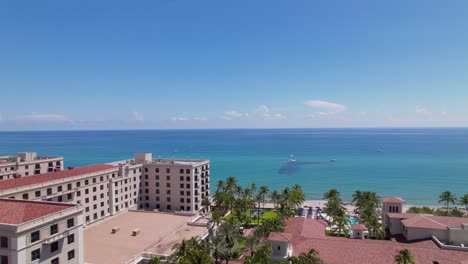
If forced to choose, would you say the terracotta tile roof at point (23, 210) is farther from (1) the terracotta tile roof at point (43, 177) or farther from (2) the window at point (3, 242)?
(1) the terracotta tile roof at point (43, 177)

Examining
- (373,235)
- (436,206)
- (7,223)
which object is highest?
(7,223)

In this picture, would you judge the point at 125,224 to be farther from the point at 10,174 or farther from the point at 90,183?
the point at 10,174

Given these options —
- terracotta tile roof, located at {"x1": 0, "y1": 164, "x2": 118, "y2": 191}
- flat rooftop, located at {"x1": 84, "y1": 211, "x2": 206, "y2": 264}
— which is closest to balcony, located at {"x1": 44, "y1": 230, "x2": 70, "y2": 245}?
flat rooftop, located at {"x1": 84, "y1": 211, "x2": 206, "y2": 264}

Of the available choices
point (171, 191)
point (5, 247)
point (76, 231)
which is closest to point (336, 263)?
point (76, 231)

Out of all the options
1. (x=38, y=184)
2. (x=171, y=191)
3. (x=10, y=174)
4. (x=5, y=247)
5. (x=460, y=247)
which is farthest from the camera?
(x=171, y=191)

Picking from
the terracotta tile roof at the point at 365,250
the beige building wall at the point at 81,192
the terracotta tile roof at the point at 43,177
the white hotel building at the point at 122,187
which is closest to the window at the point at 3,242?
the beige building wall at the point at 81,192

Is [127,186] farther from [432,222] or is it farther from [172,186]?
[432,222]

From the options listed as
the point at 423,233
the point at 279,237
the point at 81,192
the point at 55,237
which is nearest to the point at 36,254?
the point at 55,237

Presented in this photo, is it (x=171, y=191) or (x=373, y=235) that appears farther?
(x=171, y=191)
